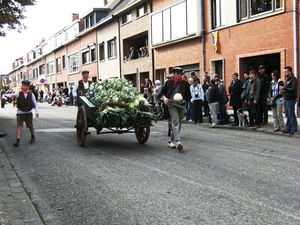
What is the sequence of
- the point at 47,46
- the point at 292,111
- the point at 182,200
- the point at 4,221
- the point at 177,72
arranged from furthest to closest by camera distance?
the point at 47,46
the point at 292,111
the point at 177,72
the point at 182,200
the point at 4,221

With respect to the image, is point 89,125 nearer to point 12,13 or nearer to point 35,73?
point 12,13

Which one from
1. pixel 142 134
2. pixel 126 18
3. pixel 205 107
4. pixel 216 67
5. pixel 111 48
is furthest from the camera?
pixel 111 48

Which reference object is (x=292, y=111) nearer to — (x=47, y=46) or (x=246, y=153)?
(x=246, y=153)

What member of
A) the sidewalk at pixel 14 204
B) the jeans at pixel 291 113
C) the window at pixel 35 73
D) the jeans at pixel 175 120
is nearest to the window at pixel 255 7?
the jeans at pixel 291 113

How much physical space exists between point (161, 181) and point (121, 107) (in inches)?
125

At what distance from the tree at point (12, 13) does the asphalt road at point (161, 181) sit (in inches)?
370

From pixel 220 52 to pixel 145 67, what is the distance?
9216mm

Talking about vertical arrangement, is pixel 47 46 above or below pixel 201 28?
above

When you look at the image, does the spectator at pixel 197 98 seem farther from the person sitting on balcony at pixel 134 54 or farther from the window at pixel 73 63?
the window at pixel 73 63

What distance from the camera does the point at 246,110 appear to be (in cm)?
1350

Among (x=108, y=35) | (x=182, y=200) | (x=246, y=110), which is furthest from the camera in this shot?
(x=108, y=35)

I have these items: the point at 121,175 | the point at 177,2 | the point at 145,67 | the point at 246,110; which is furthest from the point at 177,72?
the point at 145,67

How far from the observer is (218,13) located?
2025cm

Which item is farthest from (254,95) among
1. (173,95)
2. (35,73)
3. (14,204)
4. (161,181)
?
(35,73)
